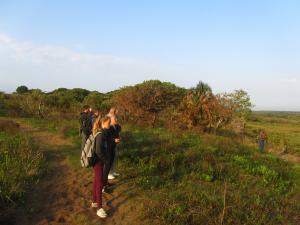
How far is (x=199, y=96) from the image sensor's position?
82.4 feet

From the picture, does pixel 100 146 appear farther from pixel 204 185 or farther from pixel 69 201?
pixel 204 185

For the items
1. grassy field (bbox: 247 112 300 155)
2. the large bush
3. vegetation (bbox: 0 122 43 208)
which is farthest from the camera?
grassy field (bbox: 247 112 300 155)

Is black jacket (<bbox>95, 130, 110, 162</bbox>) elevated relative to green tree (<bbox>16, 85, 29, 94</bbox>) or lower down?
lower down

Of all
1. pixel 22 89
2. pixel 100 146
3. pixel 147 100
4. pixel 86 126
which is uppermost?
pixel 22 89

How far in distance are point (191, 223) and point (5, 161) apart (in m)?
5.36

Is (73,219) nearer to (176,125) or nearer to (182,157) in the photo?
(182,157)

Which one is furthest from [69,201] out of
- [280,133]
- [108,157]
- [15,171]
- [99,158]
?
[280,133]

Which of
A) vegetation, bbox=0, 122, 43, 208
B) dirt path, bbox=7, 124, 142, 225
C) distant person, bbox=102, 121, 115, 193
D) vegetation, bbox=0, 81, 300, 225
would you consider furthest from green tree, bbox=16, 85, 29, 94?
distant person, bbox=102, 121, 115, 193

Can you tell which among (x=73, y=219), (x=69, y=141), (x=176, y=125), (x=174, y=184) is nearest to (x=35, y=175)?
(x=73, y=219)

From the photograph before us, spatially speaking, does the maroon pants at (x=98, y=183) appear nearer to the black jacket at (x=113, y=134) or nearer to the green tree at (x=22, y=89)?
the black jacket at (x=113, y=134)

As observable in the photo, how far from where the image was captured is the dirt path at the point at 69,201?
6344 millimetres

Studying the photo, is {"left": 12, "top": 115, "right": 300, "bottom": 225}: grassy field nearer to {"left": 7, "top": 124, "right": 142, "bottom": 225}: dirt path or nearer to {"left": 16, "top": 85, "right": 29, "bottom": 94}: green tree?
{"left": 7, "top": 124, "right": 142, "bottom": 225}: dirt path

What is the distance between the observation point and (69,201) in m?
7.22

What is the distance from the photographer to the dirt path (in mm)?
6344
